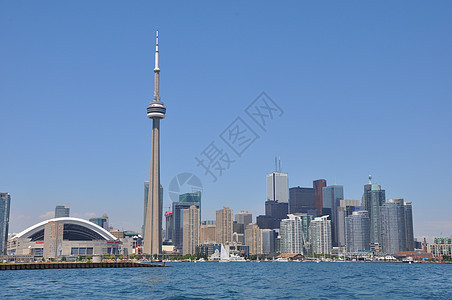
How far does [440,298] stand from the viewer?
65375mm

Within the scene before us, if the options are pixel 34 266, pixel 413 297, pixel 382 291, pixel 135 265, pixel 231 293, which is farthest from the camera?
pixel 135 265

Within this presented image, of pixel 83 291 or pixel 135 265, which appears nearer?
pixel 83 291

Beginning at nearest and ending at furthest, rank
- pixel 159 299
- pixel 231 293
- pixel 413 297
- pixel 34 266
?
pixel 159 299 → pixel 413 297 → pixel 231 293 → pixel 34 266

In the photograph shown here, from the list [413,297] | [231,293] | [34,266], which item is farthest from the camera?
[34,266]

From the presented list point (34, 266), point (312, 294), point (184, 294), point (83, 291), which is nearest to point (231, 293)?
point (184, 294)

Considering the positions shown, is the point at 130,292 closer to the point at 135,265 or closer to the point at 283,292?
the point at 283,292

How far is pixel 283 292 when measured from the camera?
72.2 meters

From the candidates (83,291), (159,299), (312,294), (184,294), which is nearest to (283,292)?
(312,294)

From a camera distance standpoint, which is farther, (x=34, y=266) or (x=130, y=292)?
(x=34, y=266)

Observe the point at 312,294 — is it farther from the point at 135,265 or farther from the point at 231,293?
the point at 135,265

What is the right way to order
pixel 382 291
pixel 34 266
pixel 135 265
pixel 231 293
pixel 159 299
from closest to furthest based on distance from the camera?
pixel 159 299 < pixel 231 293 < pixel 382 291 < pixel 34 266 < pixel 135 265

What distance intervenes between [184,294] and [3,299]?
935 inches

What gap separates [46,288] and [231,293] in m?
31.1

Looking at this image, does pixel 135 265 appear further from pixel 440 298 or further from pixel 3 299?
pixel 440 298
